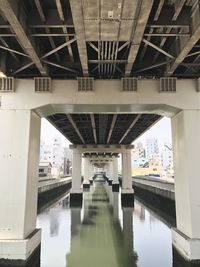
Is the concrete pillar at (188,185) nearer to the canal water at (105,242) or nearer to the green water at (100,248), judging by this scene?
the canal water at (105,242)

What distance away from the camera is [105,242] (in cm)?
1338

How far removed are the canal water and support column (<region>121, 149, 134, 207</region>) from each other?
1058cm

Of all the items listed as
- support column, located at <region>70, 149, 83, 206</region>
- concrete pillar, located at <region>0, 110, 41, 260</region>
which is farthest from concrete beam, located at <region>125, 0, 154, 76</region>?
support column, located at <region>70, 149, 83, 206</region>

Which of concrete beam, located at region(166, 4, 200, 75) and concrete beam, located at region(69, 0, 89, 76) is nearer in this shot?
concrete beam, located at region(69, 0, 89, 76)

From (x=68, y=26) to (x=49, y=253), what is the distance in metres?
8.48

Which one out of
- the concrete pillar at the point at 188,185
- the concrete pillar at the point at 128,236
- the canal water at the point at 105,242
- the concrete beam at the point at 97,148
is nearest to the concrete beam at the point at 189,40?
the concrete pillar at the point at 188,185

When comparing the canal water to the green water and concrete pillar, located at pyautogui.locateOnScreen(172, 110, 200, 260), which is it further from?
concrete pillar, located at pyautogui.locateOnScreen(172, 110, 200, 260)

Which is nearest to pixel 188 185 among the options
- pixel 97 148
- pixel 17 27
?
pixel 17 27

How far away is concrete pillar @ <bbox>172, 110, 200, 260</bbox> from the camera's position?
9195 millimetres

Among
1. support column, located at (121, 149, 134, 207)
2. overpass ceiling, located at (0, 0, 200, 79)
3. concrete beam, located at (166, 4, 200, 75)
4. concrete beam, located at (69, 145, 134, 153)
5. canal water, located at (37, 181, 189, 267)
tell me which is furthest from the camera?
concrete beam, located at (69, 145, 134, 153)

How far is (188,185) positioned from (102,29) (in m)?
5.78

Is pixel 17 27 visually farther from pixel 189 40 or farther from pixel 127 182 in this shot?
pixel 127 182

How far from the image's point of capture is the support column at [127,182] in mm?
31562

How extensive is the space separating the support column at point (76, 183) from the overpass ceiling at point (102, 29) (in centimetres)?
2258
